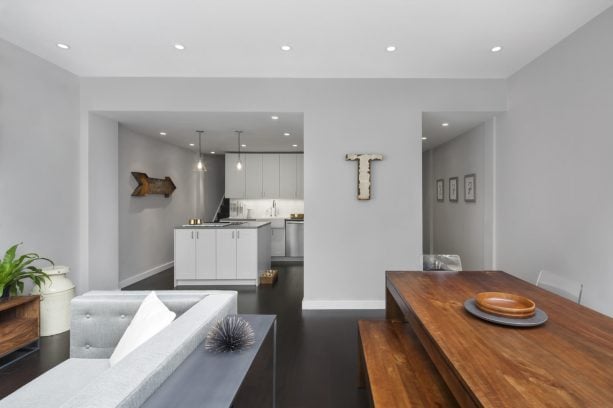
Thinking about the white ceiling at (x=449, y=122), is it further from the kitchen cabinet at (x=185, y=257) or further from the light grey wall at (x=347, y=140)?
the kitchen cabinet at (x=185, y=257)

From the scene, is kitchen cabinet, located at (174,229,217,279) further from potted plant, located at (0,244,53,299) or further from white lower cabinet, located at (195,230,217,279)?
potted plant, located at (0,244,53,299)

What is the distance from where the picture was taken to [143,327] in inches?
58.1

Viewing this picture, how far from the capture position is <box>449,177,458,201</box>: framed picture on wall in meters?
5.02

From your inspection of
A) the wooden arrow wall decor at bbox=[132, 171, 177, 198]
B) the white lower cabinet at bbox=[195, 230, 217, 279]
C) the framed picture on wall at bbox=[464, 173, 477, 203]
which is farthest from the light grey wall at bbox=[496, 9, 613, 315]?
the wooden arrow wall decor at bbox=[132, 171, 177, 198]

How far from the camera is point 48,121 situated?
10.4 ft

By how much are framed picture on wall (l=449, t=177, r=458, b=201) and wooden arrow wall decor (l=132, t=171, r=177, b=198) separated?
17.4 ft

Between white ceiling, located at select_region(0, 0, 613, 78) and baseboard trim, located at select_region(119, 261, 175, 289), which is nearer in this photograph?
white ceiling, located at select_region(0, 0, 613, 78)

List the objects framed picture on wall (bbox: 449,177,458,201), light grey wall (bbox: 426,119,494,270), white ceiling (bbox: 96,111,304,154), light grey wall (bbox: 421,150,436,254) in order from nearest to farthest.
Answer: white ceiling (bbox: 96,111,304,154) → light grey wall (bbox: 426,119,494,270) → framed picture on wall (bbox: 449,177,458,201) → light grey wall (bbox: 421,150,436,254)

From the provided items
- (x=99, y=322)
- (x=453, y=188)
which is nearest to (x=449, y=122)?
(x=453, y=188)

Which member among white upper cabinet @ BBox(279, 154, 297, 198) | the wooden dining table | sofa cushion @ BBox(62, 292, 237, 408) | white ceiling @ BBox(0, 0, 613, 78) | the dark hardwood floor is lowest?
the dark hardwood floor

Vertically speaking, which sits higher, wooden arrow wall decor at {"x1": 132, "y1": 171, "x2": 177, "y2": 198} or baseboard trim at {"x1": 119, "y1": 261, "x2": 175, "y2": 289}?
wooden arrow wall decor at {"x1": 132, "y1": 171, "x2": 177, "y2": 198}

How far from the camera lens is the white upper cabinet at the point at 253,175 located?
22.1 feet

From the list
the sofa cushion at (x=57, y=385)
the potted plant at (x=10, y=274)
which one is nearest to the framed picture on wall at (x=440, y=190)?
the sofa cushion at (x=57, y=385)

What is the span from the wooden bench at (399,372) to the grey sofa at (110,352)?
2.78 ft
